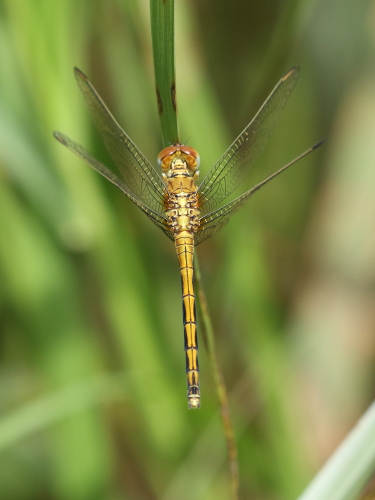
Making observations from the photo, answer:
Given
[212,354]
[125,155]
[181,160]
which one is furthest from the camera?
[181,160]

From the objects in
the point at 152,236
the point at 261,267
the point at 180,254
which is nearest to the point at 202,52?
the point at 152,236

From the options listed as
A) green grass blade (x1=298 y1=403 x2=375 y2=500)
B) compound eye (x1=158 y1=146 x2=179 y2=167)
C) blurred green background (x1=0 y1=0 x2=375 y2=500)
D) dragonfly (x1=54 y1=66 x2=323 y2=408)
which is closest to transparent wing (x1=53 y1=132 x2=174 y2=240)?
dragonfly (x1=54 y1=66 x2=323 y2=408)

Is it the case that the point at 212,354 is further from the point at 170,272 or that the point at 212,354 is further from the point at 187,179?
the point at 170,272

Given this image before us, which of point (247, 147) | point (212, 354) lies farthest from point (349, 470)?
point (247, 147)

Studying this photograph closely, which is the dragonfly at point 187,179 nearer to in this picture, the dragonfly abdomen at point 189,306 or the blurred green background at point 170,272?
the dragonfly abdomen at point 189,306

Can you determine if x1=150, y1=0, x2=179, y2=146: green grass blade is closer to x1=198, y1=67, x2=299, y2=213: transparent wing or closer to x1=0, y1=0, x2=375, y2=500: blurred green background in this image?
x1=198, y1=67, x2=299, y2=213: transparent wing

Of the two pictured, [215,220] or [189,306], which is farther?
[189,306]

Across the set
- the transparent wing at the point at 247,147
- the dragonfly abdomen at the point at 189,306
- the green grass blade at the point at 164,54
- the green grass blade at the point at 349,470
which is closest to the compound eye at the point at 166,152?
the transparent wing at the point at 247,147

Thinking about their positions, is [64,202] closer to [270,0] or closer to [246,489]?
[246,489]
